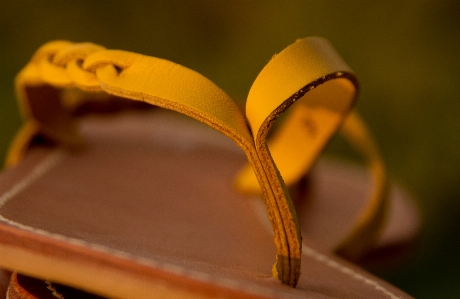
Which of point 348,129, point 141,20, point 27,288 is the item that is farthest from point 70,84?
point 141,20

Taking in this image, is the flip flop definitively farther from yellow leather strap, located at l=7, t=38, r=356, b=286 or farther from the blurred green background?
the blurred green background

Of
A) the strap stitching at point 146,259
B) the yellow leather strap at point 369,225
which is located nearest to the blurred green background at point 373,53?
the yellow leather strap at point 369,225

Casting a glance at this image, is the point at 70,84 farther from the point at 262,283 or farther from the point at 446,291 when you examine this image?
the point at 446,291

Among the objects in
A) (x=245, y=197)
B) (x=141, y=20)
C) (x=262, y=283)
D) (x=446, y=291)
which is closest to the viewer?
(x=262, y=283)

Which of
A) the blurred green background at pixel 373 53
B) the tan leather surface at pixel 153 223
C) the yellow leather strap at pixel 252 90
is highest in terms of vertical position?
the yellow leather strap at pixel 252 90

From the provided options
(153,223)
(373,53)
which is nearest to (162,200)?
(153,223)

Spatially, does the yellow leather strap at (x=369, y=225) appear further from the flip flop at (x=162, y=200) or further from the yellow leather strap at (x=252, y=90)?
the yellow leather strap at (x=252, y=90)

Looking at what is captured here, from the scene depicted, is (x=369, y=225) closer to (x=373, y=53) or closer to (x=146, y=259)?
(x=146, y=259)
